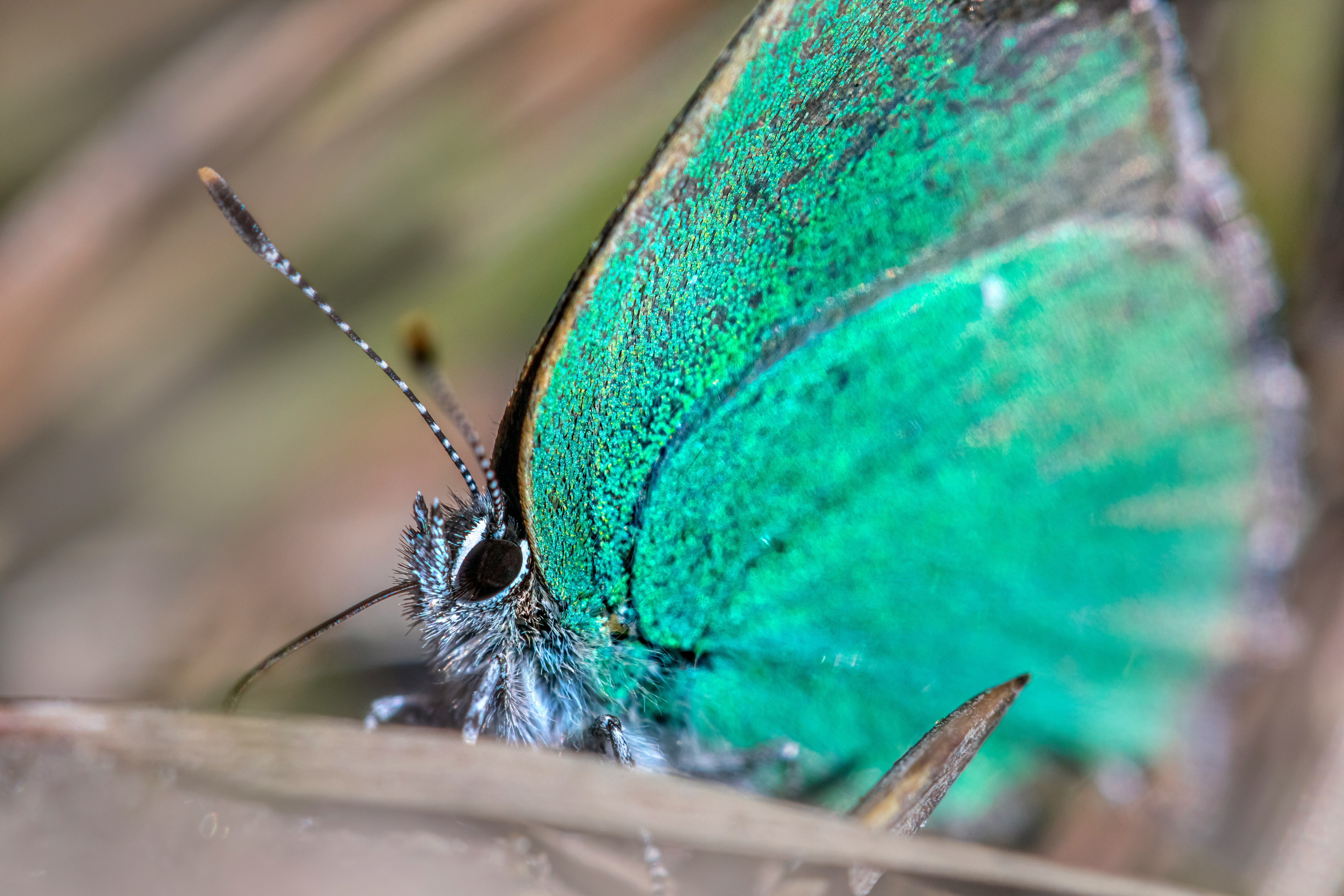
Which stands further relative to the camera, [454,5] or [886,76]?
[454,5]

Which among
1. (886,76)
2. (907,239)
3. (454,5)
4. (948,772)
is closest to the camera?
(948,772)

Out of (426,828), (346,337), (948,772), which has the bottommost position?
(948,772)

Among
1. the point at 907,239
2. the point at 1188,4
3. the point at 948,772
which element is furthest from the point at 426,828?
the point at 1188,4

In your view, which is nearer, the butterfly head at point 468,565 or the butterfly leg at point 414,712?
the butterfly head at point 468,565

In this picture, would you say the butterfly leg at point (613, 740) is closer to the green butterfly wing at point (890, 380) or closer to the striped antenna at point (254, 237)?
the green butterfly wing at point (890, 380)

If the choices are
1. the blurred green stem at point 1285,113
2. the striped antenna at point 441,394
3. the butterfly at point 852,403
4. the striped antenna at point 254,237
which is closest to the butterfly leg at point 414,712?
the butterfly at point 852,403

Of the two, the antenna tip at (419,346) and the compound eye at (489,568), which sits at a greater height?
the antenna tip at (419,346)

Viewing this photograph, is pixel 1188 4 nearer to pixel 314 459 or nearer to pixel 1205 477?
pixel 1205 477
